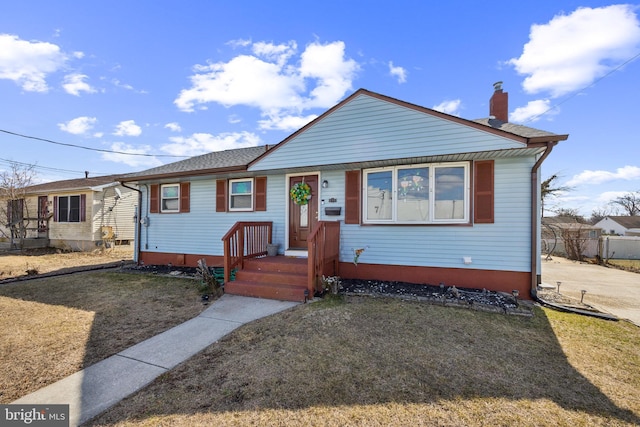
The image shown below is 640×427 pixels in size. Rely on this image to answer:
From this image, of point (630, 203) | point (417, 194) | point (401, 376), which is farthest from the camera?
point (630, 203)

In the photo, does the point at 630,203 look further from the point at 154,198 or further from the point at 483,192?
the point at 154,198

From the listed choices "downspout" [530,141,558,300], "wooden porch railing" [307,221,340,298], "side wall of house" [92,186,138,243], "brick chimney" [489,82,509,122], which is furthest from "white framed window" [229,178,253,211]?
"side wall of house" [92,186,138,243]

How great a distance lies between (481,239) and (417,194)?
5.31 feet

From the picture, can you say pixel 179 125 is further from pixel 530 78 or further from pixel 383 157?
pixel 530 78

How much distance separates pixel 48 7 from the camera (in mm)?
7859

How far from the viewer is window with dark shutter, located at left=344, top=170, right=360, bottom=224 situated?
6.82 m

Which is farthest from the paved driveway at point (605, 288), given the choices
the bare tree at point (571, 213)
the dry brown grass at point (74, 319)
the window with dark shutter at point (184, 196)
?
the bare tree at point (571, 213)

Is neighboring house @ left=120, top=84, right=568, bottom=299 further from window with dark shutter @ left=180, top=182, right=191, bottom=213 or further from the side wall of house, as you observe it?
the side wall of house

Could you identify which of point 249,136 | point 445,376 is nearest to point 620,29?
point 445,376

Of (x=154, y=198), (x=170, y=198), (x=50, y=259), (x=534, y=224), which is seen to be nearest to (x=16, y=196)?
(x=50, y=259)

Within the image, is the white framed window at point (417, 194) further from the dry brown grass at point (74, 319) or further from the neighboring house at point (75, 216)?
the neighboring house at point (75, 216)

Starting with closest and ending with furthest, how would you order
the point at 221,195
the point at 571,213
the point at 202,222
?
the point at 221,195
the point at 202,222
the point at 571,213

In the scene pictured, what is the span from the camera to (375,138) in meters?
6.14

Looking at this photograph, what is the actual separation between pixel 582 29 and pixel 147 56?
1386cm
